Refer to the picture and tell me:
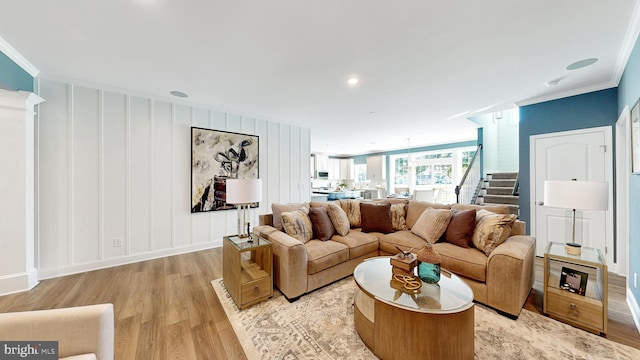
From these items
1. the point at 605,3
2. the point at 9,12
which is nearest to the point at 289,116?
the point at 9,12

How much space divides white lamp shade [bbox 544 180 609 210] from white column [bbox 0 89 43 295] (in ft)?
17.8

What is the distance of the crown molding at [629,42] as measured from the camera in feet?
5.81

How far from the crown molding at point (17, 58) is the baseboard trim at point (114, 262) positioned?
2.38 metres

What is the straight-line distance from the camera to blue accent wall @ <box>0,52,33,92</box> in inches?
87.4

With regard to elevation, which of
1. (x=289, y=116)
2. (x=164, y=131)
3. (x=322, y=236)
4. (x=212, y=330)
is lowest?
(x=212, y=330)

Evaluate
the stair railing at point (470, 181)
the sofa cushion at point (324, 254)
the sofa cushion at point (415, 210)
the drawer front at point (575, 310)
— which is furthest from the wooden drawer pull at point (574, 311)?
the stair railing at point (470, 181)

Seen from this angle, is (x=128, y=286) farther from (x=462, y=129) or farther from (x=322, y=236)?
(x=462, y=129)

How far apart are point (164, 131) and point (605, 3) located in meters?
5.00

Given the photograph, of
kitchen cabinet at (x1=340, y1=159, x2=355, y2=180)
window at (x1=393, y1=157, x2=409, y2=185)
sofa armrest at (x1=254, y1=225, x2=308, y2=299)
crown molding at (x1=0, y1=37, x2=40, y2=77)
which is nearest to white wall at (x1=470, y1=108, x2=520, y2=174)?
window at (x1=393, y1=157, x2=409, y2=185)

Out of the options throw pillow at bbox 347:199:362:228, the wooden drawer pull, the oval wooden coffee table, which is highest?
throw pillow at bbox 347:199:362:228

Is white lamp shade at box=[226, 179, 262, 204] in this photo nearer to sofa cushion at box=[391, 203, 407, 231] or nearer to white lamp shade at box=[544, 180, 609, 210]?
sofa cushion at box=[391, 203, 407, 231]

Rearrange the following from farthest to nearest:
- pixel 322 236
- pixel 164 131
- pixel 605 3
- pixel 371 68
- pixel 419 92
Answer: pixel 164 131 < pixel 419 92 < pixel 322 236 < pixel 371 68 < pixel 605 3

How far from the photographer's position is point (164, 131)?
359 cm

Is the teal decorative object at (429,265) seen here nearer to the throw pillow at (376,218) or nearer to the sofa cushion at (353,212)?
the throw pillow at (376,218)
